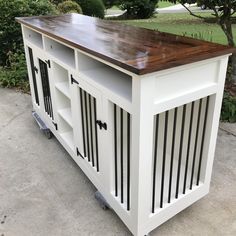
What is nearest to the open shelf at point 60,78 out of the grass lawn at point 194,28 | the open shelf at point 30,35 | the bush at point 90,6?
the open shelf at point 30,35

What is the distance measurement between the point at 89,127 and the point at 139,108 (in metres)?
0.75

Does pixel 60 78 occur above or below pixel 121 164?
above

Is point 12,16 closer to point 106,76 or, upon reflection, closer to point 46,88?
point 46,88

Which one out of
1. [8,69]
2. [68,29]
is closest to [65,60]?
[68,29]

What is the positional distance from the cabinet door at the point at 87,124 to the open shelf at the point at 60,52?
269mm

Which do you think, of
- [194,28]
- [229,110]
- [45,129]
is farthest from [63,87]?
[194,28]

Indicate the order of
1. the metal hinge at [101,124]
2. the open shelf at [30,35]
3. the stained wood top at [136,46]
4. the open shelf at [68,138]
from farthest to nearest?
the open shelf at [30,35] < the open shelf at [68,138] < the metal hinge at [101,124] < the stained wood top at [136,46]

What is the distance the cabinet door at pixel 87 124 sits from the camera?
1871 millimetres

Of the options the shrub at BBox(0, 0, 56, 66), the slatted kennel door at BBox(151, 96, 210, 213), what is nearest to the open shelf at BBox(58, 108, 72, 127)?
the slatted kennel door at BBox(151, 96, 210, 213)

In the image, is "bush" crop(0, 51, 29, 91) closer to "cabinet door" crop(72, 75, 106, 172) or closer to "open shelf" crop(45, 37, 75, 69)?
"open shelf" crop(45, 37, 75, 69)

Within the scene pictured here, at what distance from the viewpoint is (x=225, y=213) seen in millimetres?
1979

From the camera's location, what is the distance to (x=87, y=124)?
2.06 meters

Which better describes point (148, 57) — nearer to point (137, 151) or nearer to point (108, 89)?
point (108, 89)

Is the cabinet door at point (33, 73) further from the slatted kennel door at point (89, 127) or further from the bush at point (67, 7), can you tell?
the bush at point (67, 7)
